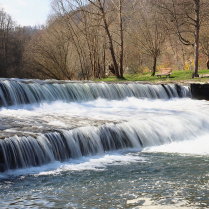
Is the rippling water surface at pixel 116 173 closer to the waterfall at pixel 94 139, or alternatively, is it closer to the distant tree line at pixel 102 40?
the waterfall at pixel 94 139

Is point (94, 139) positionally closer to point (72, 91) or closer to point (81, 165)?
point (81, 165)

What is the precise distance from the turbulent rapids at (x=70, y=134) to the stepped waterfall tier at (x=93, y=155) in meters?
0.02

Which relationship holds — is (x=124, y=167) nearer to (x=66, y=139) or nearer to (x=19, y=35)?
(x=66, y=139)

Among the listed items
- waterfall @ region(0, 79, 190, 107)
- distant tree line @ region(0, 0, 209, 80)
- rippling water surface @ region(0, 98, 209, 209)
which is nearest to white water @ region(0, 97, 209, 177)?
rippling water surface @ region(0, 98, 209, 209)

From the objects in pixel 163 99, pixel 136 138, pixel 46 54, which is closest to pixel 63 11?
pixel 46 54

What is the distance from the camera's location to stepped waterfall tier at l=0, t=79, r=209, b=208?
4.97 metres

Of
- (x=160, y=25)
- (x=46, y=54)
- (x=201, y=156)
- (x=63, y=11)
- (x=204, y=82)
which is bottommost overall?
(x=201, y=156)

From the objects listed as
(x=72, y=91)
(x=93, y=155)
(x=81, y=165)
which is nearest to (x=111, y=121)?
(x=93, y=155)

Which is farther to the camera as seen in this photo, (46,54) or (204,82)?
(46,54)

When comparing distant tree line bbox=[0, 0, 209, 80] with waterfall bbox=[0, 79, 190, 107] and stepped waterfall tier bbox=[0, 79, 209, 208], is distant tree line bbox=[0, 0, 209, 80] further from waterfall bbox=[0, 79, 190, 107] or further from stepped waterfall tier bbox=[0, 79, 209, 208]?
stepped waterfall tier bbox=[0, 79, 209, 208]

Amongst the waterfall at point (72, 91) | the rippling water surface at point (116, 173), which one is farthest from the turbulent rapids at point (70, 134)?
the rippling water surface at point (116, 173)

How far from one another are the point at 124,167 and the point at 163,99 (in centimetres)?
1041

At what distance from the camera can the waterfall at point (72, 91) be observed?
12.4 meters

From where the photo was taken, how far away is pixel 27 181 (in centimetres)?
586
